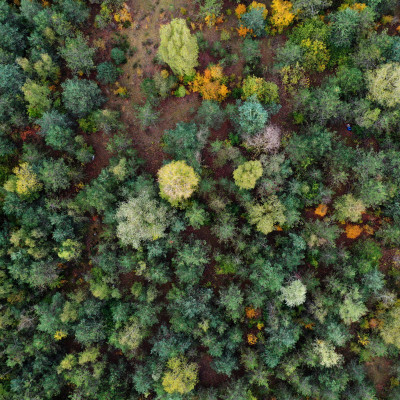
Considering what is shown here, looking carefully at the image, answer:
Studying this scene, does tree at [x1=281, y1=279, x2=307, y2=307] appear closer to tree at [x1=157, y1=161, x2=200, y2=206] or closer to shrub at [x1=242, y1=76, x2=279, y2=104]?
tree at [x1=157, y1=161, x2=200, y2=206]

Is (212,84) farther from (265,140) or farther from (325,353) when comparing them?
(325,353)

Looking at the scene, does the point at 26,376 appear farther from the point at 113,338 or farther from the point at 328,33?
the point at 328,33

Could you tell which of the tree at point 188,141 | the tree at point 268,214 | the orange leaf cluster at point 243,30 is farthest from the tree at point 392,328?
the orange leaf cluster at point 243,30

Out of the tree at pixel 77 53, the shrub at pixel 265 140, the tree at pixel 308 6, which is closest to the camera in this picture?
the shrub at pixel 265 140

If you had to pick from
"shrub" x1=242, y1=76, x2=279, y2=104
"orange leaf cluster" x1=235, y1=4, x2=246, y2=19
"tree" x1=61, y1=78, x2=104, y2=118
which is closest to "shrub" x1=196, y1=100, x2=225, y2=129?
"shrub" x1=242, y1=76, x2=279, y2=104

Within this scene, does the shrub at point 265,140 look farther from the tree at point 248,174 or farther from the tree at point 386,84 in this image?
the tree at point 386,84

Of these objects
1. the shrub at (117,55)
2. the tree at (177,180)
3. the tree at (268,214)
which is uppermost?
the shrub at (117,55)

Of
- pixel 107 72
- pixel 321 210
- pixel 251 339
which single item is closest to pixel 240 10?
pixel 107 72

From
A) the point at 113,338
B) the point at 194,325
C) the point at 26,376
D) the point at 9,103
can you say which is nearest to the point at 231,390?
the point at 194,325
